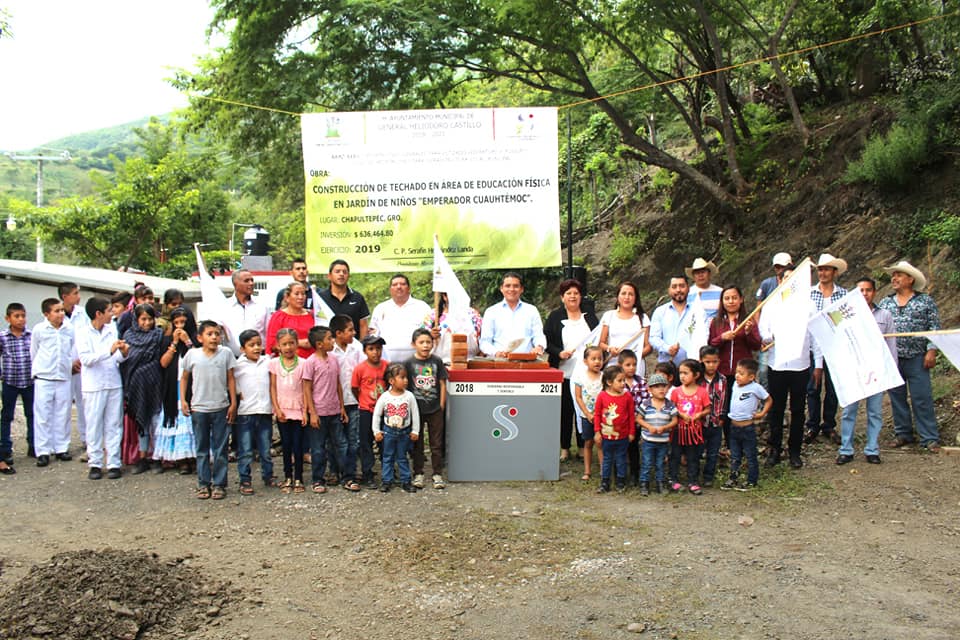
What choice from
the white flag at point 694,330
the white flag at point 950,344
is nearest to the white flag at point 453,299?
the white flag at point 694,330

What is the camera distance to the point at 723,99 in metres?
14.7

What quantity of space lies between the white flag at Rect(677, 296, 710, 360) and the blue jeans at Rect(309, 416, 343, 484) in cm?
322

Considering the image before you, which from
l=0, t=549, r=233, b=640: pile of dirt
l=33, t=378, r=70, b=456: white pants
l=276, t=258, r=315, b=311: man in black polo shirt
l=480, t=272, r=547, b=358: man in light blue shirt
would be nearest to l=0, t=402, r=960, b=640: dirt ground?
l=0, t=549, r=233, b=640: pile of dirt

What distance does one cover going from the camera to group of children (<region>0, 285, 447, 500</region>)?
25.2ft

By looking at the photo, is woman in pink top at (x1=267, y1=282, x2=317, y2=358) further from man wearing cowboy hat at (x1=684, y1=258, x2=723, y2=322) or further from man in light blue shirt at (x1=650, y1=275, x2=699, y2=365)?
man wearing cowboy hat at (x1=684, y1=258, x2=723, y2=322)

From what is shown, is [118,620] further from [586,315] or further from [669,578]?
[586,315]

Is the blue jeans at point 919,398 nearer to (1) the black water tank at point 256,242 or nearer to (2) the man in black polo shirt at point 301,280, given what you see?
(2) the man in black polo shirt at point 301,280

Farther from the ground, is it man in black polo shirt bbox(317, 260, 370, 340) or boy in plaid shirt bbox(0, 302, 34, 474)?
man in black polo shirt bbox(317, 260, 370, 340)

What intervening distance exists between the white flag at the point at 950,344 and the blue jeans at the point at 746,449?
1.65 m

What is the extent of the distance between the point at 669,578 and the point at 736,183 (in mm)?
Result: 11406

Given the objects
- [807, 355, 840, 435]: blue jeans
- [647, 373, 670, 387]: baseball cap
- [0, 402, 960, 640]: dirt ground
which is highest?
[647, 373, 670, 387]: baseball cap

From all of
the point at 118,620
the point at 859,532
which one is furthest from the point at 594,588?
the point at 118,620

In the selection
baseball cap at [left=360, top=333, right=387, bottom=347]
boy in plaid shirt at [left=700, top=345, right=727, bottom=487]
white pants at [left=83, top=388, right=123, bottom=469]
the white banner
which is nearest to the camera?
boy in plaid shirt at [left=700, top=345, right=727, bottom=487]

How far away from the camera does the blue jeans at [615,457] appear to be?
24.9 ft
